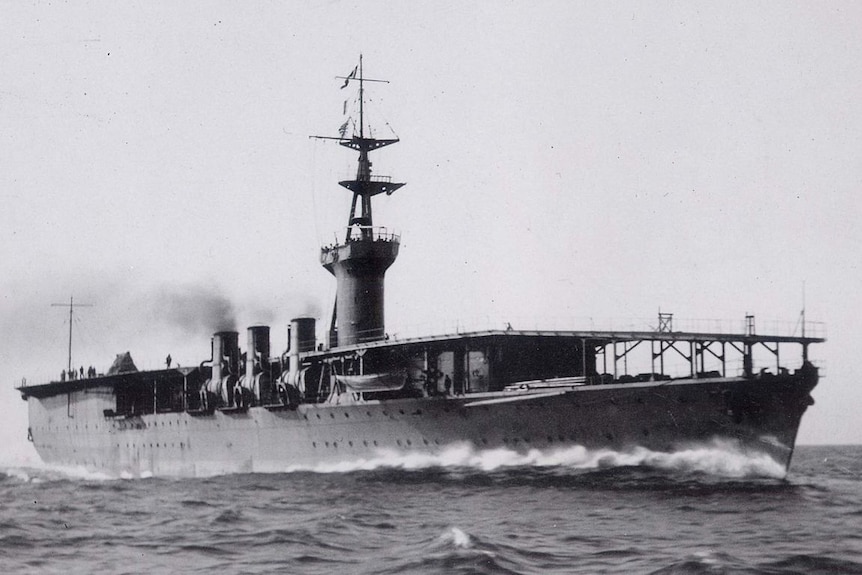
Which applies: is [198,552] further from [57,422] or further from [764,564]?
[57,422]

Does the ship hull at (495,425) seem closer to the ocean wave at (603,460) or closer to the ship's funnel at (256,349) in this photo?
the ocean wave at (603,460)

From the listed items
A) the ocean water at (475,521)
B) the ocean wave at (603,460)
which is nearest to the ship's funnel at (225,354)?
the ocean water at (475,521)

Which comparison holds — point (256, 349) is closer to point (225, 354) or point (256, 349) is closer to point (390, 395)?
point (225, 354)

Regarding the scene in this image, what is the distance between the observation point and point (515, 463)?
94.2 ft

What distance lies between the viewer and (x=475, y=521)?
18.6m

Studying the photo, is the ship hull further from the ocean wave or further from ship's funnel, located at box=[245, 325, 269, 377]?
ship's funnel, located at box=[245, 325, 269, 377]

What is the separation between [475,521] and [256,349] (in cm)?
2408

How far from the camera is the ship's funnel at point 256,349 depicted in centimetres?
4069

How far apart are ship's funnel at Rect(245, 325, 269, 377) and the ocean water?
9603 mm

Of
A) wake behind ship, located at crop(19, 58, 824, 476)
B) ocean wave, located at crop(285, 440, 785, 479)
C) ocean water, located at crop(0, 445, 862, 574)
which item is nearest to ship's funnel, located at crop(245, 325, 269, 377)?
wake behind ship, located at crop(19, 58, 824, 476)

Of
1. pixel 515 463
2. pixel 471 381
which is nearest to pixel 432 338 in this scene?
pixel 471 381

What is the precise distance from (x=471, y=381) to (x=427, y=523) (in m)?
13.2

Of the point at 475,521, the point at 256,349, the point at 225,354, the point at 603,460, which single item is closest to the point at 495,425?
the point at 603,460

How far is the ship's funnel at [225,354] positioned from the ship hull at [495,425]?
88.7 inches
